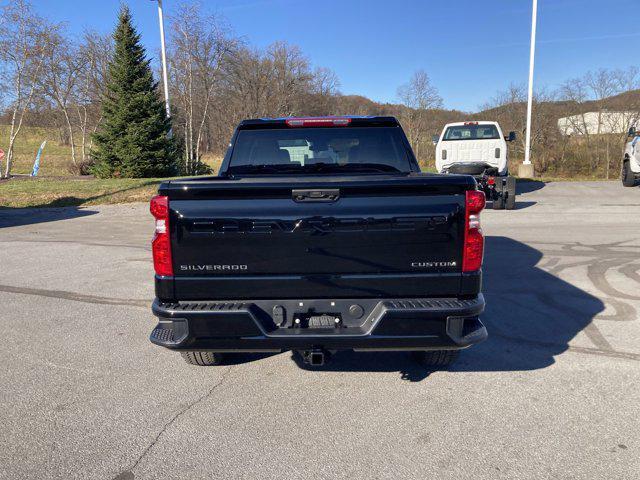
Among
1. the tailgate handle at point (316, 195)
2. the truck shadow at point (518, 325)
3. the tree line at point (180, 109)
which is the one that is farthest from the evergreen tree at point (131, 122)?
the tailgate handle at point (316, 195)

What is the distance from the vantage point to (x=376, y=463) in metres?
2.61

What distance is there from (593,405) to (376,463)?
5.43 ft

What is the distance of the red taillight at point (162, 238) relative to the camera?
284cm

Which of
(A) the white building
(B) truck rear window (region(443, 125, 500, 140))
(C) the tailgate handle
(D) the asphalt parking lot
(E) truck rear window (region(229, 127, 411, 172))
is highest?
(A) the white building

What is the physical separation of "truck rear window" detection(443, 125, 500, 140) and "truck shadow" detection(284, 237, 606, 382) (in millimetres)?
8659

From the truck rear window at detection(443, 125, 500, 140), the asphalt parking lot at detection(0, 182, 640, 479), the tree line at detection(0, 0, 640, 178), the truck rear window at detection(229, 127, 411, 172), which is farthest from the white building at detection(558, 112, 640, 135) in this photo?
the truck rear window at detection(229, 127, 411, 172)

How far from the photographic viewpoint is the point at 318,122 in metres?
4.10

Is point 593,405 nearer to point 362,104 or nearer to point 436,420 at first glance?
point 436,420

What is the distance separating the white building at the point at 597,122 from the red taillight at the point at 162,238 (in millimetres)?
32640

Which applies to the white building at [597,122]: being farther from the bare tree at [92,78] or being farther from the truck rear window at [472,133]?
the bare tree at [92,78]

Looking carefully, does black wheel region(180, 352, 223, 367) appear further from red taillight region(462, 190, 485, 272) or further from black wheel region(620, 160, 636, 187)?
black wheel region(620, 160, 636, 187)

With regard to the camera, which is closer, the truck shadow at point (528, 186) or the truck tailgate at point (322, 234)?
the truck tailgate at point (322, 234)

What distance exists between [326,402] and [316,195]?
147 centimetres

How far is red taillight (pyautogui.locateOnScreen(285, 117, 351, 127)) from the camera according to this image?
410cm
